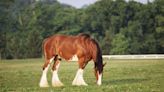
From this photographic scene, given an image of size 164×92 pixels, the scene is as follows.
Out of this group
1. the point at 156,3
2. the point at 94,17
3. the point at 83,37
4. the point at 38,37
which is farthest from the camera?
the point at 94,17

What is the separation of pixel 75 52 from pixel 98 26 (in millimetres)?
78405

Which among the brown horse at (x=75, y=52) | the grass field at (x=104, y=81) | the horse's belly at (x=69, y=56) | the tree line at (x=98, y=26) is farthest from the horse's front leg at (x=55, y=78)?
the tree line at (x=98, y=26)

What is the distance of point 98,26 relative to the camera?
101 meters

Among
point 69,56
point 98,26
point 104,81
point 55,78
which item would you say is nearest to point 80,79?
point 69,56

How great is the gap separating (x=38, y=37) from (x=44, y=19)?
1983cm

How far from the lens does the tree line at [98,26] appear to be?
86.8 m

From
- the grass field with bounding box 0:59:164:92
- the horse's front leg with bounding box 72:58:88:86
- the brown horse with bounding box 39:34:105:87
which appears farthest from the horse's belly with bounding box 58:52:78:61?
the grass field with bounding box 0:59:164:92

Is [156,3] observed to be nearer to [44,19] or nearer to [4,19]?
[44,19]

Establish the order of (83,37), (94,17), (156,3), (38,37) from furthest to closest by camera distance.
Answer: (94,17)
(156,3)
(38,37)
(83,37)

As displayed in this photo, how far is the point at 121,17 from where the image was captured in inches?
3821

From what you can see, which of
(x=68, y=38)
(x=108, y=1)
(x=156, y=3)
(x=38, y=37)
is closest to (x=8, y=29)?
(x=38, y=37)

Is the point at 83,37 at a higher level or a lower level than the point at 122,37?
higher

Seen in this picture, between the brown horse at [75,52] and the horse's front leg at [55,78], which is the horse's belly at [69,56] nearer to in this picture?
the brown horse at [75,52]

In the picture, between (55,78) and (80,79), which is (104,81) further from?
(80,79)
